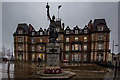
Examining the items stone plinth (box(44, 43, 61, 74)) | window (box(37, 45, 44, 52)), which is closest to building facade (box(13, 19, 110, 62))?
window (box(37, 45, 44, 52))

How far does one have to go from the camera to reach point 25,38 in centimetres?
3366

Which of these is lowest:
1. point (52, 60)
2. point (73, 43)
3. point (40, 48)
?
point (40, 48)

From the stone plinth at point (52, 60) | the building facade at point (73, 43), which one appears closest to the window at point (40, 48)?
the building facade at point (73, 43)

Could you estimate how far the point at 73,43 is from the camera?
107 feet

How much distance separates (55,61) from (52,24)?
473 cm

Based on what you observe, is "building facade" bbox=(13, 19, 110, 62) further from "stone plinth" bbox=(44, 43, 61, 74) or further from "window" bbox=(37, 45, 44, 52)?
"stone plinth" bbox=(44, 43, 61, 74)

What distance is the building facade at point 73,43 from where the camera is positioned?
29703 millimetres

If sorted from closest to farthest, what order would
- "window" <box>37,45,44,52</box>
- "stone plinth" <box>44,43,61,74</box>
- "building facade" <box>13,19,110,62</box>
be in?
"stone plinth" <box>44,43,61,74</box>
"building facade" <box>13,19,110,62</box>
"window" <box>37,45,44,52</box>

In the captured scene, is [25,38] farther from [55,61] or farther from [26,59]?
[55,61]

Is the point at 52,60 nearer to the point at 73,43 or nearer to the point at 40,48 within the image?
the point at 73,43

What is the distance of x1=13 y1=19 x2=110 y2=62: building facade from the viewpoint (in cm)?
2970

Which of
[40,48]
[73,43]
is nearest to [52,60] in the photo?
[73,43]

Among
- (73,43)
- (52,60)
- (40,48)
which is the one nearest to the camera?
(52,60)

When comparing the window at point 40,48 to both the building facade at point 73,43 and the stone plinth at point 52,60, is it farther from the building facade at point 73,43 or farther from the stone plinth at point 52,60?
the stone plinth at point 52,60
